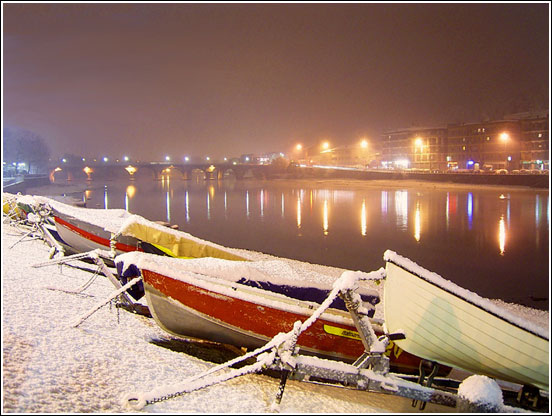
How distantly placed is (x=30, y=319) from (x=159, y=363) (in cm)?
250

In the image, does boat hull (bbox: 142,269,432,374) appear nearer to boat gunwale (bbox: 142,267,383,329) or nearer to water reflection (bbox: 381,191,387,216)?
boat gunwale (bbox: 142,267,383,329)

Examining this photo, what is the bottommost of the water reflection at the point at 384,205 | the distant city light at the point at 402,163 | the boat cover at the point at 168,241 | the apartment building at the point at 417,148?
the water reflection at the point at 384,205

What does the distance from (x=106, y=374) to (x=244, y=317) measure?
7.33ft

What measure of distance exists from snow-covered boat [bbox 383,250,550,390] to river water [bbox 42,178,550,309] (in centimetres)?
1257

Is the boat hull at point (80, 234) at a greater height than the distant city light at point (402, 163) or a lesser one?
lesser

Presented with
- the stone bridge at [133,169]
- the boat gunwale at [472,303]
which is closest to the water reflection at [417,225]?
the boat gunwale at [472,303]

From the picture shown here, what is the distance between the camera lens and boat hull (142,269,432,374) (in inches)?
296

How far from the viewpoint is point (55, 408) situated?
220 inches

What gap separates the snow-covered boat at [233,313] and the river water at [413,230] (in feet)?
41.1

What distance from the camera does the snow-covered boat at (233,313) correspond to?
752 cm

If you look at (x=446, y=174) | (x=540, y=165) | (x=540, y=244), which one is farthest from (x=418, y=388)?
(x=540, y=165)

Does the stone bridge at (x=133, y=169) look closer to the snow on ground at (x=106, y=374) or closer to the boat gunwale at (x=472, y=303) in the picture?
the snow on ground at (x=106, y=374)

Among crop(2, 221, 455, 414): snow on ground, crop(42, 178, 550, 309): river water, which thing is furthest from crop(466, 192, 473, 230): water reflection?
crop(2, 221, 455, 414): snow on ground

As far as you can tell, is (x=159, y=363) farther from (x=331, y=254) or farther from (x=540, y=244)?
(x=540, y=244)
